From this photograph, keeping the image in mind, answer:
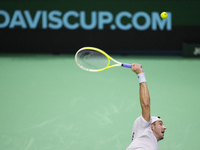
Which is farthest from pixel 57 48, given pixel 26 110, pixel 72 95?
pixel 26 110

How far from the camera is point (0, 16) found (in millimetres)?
10102

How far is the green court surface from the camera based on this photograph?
4930 mm

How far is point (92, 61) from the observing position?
432 centimetres

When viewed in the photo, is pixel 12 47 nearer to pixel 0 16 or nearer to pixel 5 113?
pixel 0 16

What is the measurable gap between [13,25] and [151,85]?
5.25 metres

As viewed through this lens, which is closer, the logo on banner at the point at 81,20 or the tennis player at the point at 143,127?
the tennis player at the point at 143,127

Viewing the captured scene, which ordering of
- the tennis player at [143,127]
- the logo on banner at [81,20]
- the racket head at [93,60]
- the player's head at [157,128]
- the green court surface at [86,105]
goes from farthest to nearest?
the logo on banner at [81,20]
the green court surface at [86,105]
the racket head at [93,60]
the player's head at [157,128]
the tennis player at [143,127]

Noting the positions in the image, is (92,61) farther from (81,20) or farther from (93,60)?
(81,20)

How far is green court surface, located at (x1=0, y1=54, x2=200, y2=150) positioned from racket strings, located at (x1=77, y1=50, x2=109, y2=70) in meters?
1.27

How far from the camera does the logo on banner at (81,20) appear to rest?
10102 mm

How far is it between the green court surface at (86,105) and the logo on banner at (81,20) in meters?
1.67

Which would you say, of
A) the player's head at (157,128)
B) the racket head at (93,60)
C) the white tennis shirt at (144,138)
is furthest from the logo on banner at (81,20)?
the white tennis shirt at (144,138)

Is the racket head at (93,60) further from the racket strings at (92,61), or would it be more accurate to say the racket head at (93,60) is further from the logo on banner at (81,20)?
the logo on banner at (81,20)

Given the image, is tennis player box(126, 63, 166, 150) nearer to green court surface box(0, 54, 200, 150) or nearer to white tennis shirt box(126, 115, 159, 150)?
white tennis shirt box(126, 115, 159, 150)
